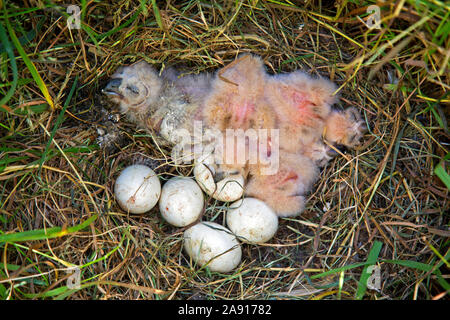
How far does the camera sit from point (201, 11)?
6.51 feet

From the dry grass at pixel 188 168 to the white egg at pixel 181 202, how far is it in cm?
11

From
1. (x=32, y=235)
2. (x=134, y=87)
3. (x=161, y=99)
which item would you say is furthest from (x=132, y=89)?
(x=32, y=235)

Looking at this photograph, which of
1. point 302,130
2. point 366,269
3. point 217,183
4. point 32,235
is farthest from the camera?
point 302,130

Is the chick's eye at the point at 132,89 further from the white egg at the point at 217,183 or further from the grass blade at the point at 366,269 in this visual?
the grass blade at the point at 366,269

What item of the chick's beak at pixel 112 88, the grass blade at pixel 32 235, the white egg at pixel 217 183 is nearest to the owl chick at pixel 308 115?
the white egg at pixel 217 183

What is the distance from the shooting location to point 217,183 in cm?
188

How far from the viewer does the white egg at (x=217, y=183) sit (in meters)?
1.85

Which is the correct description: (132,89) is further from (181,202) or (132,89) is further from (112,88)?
(181,202)

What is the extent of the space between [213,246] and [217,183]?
32cm

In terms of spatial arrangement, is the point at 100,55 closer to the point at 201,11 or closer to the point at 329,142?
the point at 201,11

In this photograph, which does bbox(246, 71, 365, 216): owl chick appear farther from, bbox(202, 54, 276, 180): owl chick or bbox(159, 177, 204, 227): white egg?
bbox(159, 177, 204, 227): white egg

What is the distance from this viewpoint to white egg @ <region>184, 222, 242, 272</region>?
5.72 ft

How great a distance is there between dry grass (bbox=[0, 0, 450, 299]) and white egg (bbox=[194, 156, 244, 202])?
9 cm

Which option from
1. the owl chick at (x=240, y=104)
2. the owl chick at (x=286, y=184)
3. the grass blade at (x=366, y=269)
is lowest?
the grass blade at (x=366, y=269)
